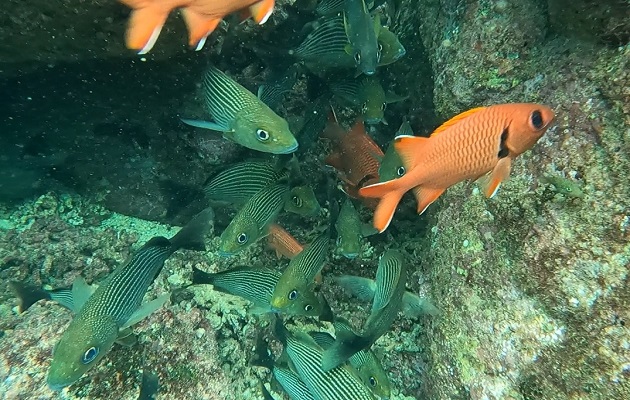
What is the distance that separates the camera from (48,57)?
3.66 metres

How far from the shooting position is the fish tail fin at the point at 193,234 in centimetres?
292

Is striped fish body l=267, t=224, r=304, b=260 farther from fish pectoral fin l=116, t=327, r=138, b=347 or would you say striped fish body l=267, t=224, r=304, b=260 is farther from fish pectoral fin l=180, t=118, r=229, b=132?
fish pectoral fin l=116, t=327, r=138, b=347

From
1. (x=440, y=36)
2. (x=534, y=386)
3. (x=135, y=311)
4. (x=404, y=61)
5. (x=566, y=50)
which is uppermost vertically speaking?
(x=566, y=50)

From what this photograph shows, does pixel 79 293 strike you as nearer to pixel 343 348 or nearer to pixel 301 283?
pixel 301 283

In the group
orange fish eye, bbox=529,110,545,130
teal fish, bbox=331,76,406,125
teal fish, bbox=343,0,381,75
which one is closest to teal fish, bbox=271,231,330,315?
teal fish, bbox=331,76,406,125

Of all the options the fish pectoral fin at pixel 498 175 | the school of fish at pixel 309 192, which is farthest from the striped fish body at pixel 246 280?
the fish pectoral fin at pixel 498 175

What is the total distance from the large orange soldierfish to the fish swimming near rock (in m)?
1.60

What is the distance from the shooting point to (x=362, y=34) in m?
3.18

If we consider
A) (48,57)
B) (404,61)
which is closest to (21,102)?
(48,57)

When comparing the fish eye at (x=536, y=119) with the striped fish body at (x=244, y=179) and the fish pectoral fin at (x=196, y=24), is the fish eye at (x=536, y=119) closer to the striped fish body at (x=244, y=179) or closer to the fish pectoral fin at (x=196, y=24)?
the fish pectoral fin at (x=196, y=24)

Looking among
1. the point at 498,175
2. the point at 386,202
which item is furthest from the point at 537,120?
the point at 386,202

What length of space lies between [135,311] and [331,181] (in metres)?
2.05

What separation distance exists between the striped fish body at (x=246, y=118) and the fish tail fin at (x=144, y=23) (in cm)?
109

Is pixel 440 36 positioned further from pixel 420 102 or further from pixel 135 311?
pixel 135 311
